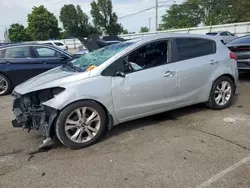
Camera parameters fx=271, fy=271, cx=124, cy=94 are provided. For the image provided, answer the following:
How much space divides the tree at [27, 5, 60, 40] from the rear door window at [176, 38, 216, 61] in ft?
186

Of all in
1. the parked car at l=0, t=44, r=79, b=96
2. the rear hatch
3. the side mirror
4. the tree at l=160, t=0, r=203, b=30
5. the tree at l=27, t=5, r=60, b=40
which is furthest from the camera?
the tree at l=160, t=0, r=203, b=30

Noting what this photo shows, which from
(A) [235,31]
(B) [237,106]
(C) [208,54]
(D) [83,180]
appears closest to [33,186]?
(D) [83,180]

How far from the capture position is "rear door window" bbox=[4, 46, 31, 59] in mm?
8062

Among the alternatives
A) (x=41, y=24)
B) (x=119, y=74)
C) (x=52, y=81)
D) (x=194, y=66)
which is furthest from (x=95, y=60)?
(x=41, y=24)

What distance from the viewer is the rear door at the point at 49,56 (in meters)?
8.30

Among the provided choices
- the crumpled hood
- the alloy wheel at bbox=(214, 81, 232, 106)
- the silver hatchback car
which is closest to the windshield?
the silver hatchback car

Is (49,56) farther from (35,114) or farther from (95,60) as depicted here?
(35,114)

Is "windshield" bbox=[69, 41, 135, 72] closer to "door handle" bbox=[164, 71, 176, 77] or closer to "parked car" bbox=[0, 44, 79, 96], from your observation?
"door handle" bbox=[164, 71, 176, 77]

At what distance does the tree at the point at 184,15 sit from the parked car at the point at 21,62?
63243 millimetres

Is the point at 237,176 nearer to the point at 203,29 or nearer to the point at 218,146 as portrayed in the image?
the point at 218,146

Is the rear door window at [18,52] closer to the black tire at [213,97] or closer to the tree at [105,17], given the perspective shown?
the black tire at [213,97]

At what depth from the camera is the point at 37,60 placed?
8.24m

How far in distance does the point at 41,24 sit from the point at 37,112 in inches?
2267

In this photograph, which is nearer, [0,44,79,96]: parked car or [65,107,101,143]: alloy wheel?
[65,107,101,143]: alloy wheel
